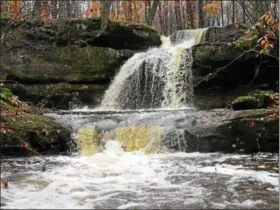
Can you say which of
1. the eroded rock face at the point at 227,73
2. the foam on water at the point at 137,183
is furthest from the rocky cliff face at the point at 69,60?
the foam on water at the point at 137,183

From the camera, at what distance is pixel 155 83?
52.6 ft

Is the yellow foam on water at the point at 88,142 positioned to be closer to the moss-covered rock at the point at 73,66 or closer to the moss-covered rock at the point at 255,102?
the moss-covered rock at the point at 255,102

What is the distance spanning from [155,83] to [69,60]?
347cm

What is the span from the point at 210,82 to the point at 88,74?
460 cm

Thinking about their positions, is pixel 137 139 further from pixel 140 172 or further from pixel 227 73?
pixel 227 73

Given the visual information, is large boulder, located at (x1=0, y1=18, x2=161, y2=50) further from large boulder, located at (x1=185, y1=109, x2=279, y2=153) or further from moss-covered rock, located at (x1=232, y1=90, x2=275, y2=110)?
large boulder, located at (x1=185, y1=109, x2=279, y2=153)

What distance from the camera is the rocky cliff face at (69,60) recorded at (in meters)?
16.0

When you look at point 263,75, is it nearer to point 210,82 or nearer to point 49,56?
point 210,82

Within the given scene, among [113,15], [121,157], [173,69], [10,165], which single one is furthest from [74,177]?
[113,15]

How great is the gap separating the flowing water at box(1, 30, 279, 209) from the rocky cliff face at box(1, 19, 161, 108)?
4485 mm

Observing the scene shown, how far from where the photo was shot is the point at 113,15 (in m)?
32.7

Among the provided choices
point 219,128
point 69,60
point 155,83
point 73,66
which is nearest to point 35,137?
point 219,128

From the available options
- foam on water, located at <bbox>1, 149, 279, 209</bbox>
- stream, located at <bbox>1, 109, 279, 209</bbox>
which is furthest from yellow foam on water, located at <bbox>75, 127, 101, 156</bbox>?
foam on water, located at <bbox>1, 149, 279, 209</bbox>

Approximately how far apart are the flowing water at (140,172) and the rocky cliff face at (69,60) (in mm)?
4485
